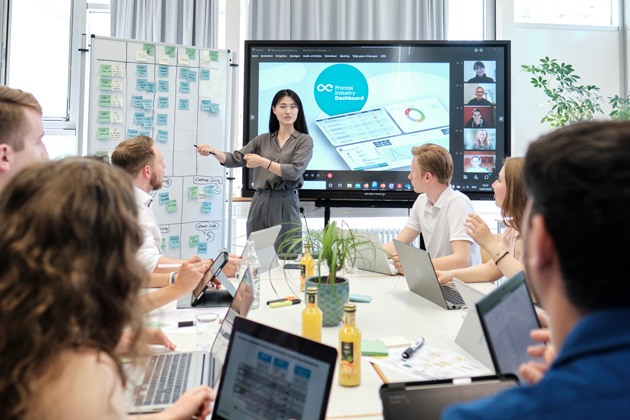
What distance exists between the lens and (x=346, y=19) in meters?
4.40

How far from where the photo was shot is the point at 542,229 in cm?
50

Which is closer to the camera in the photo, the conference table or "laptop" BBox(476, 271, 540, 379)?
"laptop" BBox(476, 271, 540, 379)

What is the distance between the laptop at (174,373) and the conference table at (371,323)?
10cm

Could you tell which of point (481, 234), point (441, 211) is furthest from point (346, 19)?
point (481, 234)

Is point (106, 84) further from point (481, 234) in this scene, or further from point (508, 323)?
point (508, 323)

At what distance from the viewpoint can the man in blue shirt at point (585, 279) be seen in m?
0.42

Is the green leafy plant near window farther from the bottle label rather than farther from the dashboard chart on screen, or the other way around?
the bottle label

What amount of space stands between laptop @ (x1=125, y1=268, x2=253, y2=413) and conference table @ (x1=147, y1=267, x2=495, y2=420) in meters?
0.10

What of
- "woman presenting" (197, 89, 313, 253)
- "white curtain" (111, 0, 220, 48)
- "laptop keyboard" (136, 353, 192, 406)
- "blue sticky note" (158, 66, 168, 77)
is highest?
"white curtain" (111, 0, 220, 48)

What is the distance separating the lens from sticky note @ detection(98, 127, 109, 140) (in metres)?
3.38

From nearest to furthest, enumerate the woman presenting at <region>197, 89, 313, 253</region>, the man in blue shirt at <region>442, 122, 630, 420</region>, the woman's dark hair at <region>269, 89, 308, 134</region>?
the man in blue shirt at <region>442, 122, 630, 420</region> → the woman presenting at <region>197, 89, 313, 253</region> → the woman's dark hair at <region>269, 89, 308, 134</region>

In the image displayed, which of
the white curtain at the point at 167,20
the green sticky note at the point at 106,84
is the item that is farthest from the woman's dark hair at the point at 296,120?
the green sticky note at the point at 106,84

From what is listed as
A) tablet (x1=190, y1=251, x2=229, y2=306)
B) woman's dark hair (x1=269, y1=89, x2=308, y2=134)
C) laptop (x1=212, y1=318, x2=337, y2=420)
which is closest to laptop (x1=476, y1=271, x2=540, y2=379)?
laptop (x1=212, y1=318, x2=337, y2=420)

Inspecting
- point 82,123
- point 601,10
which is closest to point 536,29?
point 601,10
